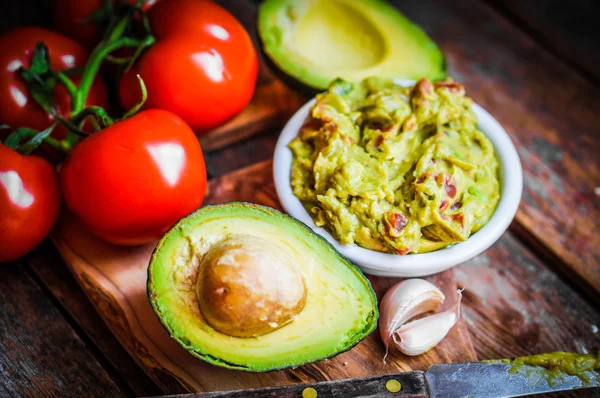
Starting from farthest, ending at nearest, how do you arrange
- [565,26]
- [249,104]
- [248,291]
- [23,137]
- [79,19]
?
1. [565,26]
2. [249,104]
3. [79,19]
4. [23,137]
5. [248,291]

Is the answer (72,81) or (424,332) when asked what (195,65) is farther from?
(424,332)

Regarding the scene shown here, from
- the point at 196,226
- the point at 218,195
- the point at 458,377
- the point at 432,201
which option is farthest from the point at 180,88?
the point at 458,377

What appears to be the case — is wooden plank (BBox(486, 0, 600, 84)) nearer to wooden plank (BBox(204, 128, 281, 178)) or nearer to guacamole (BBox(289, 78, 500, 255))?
guacamole (BBox(289, 78, 500, 255))

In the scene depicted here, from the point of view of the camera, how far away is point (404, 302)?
4.73 ft

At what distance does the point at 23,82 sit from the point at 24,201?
0.38 metres

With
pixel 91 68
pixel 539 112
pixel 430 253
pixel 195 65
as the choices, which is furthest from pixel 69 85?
pixel 539 112

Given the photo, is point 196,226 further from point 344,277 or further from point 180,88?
point 180,88

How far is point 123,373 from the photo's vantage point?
4.87 feet

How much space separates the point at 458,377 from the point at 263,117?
97 centimetres

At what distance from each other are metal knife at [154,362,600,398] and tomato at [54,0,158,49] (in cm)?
117

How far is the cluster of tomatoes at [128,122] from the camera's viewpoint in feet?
4.70

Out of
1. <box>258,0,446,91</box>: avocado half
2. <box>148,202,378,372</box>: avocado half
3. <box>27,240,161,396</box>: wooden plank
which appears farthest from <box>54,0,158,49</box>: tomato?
<box>148,202,378,372</box>: avocado half

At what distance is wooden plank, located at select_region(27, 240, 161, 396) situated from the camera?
1.48 meters

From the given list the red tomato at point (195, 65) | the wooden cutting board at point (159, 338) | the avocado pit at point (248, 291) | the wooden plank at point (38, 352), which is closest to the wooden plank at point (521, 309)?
the wooden cutting board at point (159, 338)
